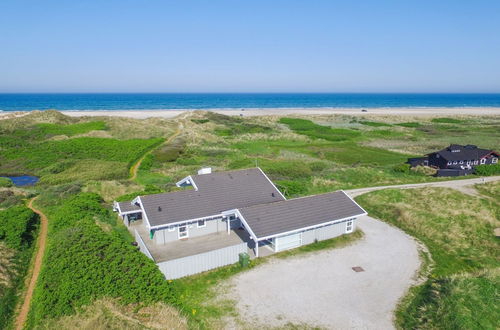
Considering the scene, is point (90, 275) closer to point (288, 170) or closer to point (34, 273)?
point (34, 273)

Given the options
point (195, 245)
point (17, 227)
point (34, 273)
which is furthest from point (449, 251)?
point (17, 227)

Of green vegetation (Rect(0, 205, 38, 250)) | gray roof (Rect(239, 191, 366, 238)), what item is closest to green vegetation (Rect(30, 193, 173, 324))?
green vegetation (Rect(0, 205, 38, 250))

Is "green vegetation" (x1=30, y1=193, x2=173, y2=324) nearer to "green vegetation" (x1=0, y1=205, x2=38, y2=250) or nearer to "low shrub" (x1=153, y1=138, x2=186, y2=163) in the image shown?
"green vegetation" (x1=0, y1=205, x2=38, y2=250)

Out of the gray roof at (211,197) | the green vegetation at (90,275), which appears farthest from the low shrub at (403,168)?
the green vegetation at (90,275)

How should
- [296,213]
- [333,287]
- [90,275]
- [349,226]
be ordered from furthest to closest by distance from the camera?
[349,226] < [296,213] < [333,287] < [90,275]

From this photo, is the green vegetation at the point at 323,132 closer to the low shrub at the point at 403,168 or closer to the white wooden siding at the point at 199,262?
the low shrub at the point at 403,168

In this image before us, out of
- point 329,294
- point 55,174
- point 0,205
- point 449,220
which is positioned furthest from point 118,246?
point 55,174
